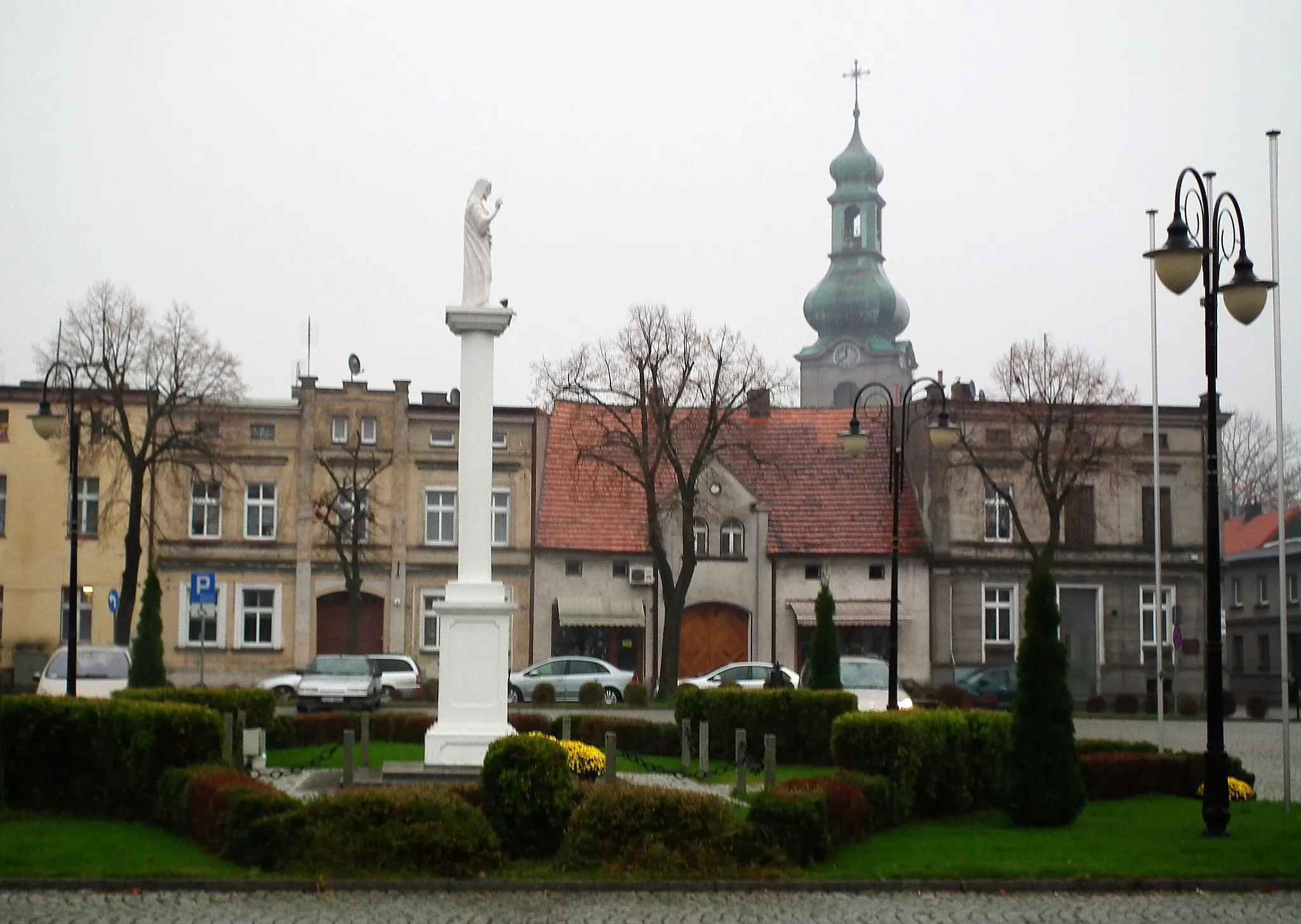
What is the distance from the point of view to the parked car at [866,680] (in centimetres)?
3419

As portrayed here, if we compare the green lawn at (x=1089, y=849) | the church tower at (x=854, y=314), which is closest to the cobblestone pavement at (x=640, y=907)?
the green lawn at (x=1089, y=849)

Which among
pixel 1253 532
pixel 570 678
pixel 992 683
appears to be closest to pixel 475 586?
pixel 570 678

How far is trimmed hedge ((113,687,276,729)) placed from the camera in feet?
86.8

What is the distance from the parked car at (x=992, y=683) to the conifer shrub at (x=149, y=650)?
21.2 metres

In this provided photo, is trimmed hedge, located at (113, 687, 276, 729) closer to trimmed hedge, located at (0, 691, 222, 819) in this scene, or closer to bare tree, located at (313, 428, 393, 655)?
trimmed hedge, located at (0, 691, 222, 819)

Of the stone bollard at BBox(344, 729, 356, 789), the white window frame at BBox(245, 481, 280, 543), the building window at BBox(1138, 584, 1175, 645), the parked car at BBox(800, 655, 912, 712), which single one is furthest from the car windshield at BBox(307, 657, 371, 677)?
the building window at BBox(1138, 584, 1175, 645)

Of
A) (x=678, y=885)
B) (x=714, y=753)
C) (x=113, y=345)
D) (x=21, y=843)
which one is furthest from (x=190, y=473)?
(x=678, y=885)

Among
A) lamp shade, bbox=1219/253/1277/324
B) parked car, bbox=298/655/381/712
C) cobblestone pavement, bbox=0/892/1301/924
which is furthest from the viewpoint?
parked car, bbox=298/655/381/712

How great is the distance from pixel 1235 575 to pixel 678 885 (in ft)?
187

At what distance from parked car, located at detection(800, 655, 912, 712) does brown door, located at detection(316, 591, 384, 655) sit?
20396mm

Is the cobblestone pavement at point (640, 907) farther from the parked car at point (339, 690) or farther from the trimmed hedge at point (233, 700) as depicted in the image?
the parked car at point (339, 690)

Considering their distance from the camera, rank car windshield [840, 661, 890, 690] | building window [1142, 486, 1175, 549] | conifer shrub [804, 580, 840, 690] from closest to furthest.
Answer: conifer shrub [804, 580, 840, 690] → car windshield [840, 661, 890, 690] → building window [1142, 486, 1175, 549]

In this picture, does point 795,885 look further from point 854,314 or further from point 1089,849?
point 854,314

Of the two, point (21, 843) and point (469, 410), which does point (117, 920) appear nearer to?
point (21, 843)
